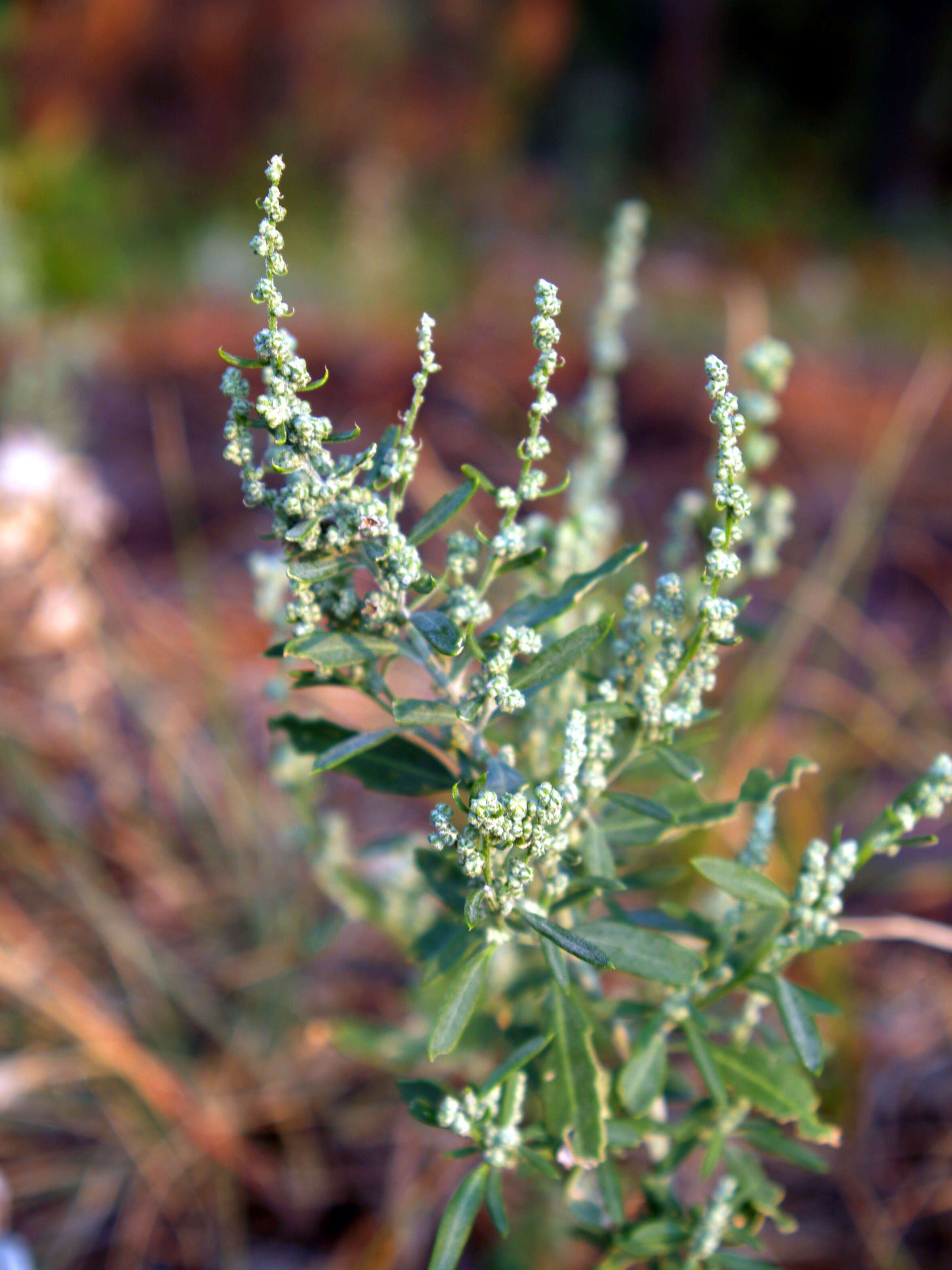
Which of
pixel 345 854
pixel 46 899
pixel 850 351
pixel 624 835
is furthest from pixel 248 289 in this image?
pixel 624 835

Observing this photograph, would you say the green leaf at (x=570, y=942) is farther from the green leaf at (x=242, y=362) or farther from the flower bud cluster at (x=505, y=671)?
the green leaf at (x=242, y=362)

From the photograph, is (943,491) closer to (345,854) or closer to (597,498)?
(597,498)

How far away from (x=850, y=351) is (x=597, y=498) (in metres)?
2.76

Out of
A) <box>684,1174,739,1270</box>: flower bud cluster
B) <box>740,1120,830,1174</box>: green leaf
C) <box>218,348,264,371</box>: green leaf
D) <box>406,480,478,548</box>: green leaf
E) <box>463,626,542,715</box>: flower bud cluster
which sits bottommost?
<box>684,1174,739,1270</box>: flower bud cluster

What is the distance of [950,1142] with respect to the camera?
1030 mm

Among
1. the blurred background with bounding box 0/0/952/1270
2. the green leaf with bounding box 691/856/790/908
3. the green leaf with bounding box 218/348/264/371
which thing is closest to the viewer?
the green leaf with bounding box 218/348/264/371

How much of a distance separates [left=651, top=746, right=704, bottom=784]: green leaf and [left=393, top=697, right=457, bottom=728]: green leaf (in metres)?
0.12

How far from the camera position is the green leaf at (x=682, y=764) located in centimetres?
46

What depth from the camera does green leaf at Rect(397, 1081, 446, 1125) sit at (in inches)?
18.3

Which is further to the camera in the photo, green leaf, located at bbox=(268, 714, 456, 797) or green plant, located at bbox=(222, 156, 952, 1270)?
green leaf, located at bbox=(268, 714, 456, 797)

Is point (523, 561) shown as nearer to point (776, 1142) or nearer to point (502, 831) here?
point (502, 831)

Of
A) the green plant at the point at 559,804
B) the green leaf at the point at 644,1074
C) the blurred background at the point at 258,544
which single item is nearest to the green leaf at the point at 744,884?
the green plant at the point at 559,804

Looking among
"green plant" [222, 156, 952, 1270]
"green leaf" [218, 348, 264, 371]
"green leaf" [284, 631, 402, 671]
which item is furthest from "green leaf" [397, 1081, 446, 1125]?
"green leaf" [218, 348, 264, 371]

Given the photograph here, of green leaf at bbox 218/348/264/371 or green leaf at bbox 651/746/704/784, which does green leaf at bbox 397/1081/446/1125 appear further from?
green leaf at bbox 218/348/264/371
